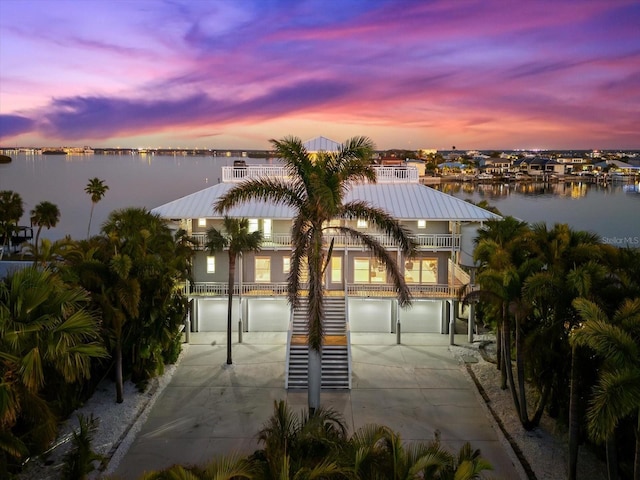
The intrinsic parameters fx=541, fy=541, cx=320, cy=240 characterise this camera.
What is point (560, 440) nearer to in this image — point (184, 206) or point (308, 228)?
point (308, 228)

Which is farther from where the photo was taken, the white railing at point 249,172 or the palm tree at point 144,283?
the white railing at point 249,172

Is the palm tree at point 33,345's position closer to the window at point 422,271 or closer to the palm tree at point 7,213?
the window at point 422,271

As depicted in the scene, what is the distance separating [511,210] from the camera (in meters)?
106

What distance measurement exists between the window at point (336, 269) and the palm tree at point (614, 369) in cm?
1890

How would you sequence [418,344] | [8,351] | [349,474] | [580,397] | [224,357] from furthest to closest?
1. [418,344]
2. [224,357]
3. [580,397]
4. [8,351]
5. [349,474]

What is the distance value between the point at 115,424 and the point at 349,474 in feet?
42.1

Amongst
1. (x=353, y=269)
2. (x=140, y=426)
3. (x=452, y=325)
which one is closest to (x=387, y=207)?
(x=353, y=269)

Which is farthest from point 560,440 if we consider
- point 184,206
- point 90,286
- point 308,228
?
point 184,206

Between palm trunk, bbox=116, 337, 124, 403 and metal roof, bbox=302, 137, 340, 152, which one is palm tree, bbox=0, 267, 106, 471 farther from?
metal roof, bbox=302, 137, 340, 152

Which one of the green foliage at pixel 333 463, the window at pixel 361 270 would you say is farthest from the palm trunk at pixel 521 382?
the window at pixel 361 270

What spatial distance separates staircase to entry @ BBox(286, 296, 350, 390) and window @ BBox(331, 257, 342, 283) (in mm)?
2966

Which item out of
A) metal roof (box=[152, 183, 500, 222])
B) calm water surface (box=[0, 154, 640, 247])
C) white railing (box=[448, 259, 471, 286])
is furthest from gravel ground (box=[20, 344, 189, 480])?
calm water surface (box=[0, 154, 640, 247])

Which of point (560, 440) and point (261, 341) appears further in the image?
point (261, 341)

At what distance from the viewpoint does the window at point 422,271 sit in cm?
2972
